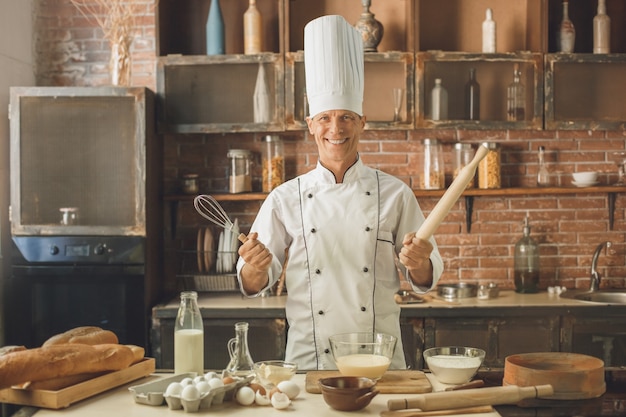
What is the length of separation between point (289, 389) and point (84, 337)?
67 centimetres

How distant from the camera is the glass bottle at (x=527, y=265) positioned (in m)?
4.26

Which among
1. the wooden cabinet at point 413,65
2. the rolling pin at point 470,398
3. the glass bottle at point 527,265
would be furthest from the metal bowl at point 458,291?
the rolling pin at point 470,398

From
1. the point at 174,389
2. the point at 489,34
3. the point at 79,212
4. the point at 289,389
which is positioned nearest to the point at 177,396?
the point at 174,389

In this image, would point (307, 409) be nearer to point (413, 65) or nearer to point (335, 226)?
point (335, 226)

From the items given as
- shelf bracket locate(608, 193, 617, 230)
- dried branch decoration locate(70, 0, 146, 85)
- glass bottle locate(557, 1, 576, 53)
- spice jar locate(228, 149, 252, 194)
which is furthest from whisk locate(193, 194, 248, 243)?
shelf bracket locate(608, 193, 617, 230)

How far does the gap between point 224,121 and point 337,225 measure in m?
1.73

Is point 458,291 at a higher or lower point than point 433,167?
lower

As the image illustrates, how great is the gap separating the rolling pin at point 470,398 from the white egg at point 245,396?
34 centimetres

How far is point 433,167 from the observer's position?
4.29 meters

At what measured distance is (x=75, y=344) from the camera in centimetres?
196

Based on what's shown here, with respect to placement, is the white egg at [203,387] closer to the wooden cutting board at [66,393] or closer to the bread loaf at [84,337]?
the wooden cutting board at [66,393]

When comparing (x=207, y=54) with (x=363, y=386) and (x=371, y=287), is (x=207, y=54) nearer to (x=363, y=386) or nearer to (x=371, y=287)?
(x=371, y=287)

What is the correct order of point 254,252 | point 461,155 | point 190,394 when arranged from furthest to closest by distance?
point 461,155 → point 254,252 → point 190,394

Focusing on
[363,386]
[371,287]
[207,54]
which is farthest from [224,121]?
[363,386]
